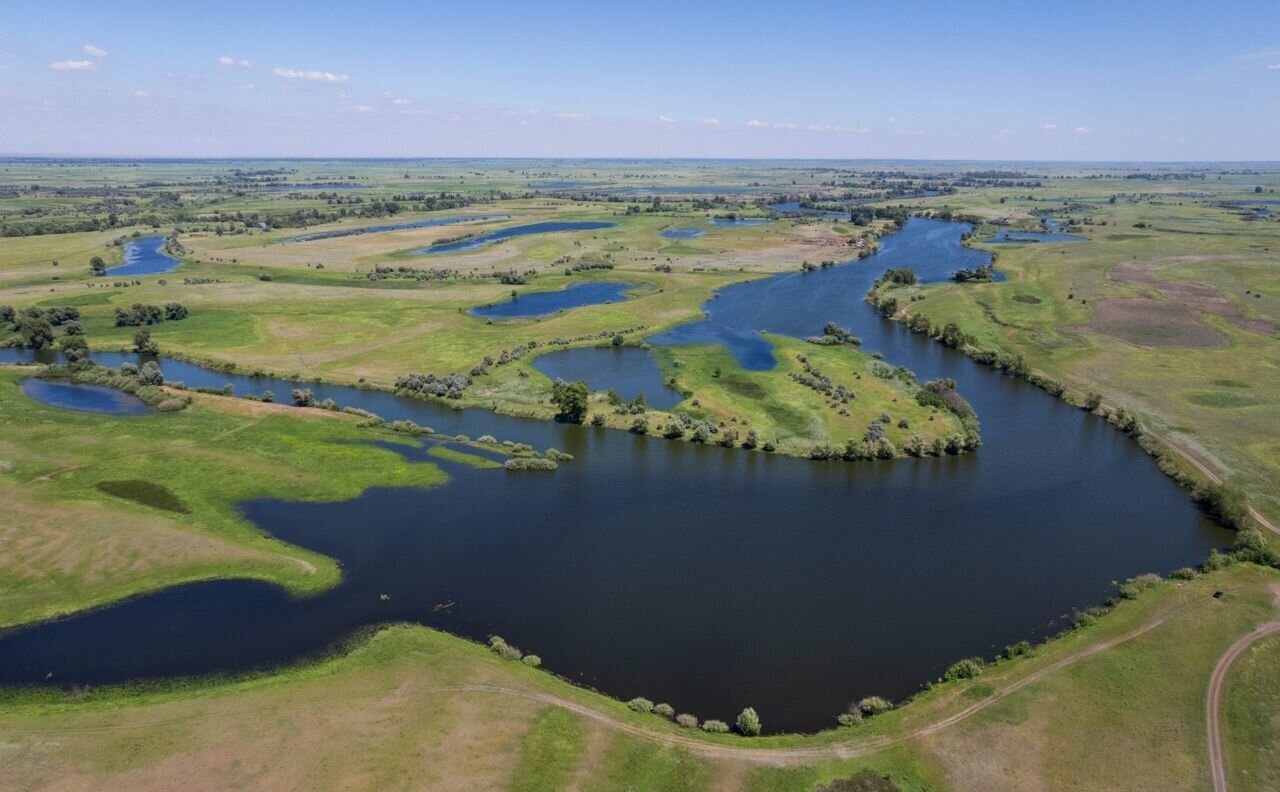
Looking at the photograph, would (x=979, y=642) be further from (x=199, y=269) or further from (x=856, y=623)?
(x=199, y=269)

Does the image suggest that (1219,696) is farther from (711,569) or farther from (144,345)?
(144,345)

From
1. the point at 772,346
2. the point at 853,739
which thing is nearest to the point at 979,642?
the point at 853,739

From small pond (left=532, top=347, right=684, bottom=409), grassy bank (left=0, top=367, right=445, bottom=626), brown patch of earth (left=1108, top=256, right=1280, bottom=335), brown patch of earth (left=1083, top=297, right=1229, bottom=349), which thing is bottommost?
grassy bank (left=0, top=367, right=445, bottom=626)

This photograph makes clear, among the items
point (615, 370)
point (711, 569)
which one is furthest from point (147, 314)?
point (711, 569)

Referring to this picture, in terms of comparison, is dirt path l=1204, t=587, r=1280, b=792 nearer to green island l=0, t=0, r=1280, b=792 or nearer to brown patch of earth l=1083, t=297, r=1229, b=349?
green island l=0, t=0, r=1280, b=792

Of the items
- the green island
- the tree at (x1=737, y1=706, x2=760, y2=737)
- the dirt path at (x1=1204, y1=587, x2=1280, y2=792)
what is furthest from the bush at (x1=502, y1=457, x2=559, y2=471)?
the dirt path at (x1=1204, y1=587, x2=1280, y2=792)

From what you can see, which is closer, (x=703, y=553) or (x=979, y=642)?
(x=979, y=642)
